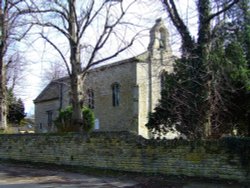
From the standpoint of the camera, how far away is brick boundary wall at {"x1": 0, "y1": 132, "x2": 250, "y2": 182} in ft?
49.1

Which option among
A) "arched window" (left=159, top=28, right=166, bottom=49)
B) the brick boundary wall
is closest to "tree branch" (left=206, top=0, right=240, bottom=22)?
the brick boundary wall

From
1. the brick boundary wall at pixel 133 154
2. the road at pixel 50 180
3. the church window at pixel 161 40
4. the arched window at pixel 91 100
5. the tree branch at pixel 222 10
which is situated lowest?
the road at pixel 50 180

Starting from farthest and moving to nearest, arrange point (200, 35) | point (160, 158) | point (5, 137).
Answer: point (5, 137), point (200, 35), point (160, 158)

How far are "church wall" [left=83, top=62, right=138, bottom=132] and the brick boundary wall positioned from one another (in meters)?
15.3

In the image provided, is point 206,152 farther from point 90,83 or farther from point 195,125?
point 90,83

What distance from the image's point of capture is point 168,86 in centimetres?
2072

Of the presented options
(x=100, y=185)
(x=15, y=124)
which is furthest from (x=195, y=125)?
(x=15, y=124)

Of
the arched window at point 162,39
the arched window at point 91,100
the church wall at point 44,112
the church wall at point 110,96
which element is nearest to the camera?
the arched window at point 162,39

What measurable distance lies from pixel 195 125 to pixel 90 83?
88.5ft

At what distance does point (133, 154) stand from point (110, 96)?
2428cm

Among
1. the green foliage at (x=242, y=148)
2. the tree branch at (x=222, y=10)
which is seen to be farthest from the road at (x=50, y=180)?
the tree branch at (x=222, y=10)

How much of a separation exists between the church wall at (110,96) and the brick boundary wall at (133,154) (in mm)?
15330

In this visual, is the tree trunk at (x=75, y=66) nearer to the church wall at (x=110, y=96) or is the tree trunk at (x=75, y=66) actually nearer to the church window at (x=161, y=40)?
the church window at (x=161, y=40)

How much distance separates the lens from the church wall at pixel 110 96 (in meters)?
38.9
